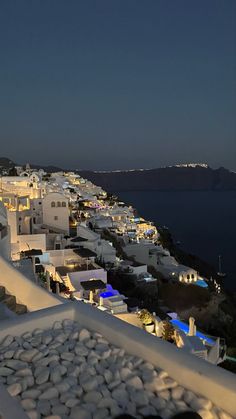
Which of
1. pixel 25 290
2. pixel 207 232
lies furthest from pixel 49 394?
pixel 207 232

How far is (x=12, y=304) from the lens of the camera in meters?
4.62

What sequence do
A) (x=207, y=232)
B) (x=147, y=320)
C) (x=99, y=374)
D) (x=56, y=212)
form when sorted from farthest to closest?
(x=207, y=232)
(x=56, y=212)
(x=147, y=320)
(x=99, y=374)

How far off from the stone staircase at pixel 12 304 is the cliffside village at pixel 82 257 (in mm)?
37

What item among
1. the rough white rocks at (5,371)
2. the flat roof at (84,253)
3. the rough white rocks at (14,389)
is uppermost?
the rough white rocks at (5,371)

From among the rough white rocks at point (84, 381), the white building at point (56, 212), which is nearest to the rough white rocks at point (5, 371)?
the rough white rocks at point (84, 381)

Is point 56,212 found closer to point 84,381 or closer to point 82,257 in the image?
point 82,257

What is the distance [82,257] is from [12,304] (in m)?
9.77

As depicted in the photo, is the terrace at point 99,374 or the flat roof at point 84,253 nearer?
the terrace at point 99,374

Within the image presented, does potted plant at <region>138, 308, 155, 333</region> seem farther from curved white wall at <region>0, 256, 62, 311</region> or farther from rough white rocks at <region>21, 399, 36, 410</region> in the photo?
rough white rocks at <region>21, 399, 36, 410</region>

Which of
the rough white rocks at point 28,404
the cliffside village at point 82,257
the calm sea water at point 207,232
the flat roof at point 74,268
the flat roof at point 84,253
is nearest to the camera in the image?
the rough white rocks at point 28,404

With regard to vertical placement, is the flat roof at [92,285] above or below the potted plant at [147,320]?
above

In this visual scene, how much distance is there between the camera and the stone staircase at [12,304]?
451 cm

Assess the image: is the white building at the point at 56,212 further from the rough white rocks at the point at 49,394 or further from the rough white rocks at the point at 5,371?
the rough white rocks at the point at 49,394

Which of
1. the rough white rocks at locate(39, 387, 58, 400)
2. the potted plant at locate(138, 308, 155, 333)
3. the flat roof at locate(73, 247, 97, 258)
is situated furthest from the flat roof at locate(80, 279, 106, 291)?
the rough white rocks at locate(39, 387, 58, 400)
